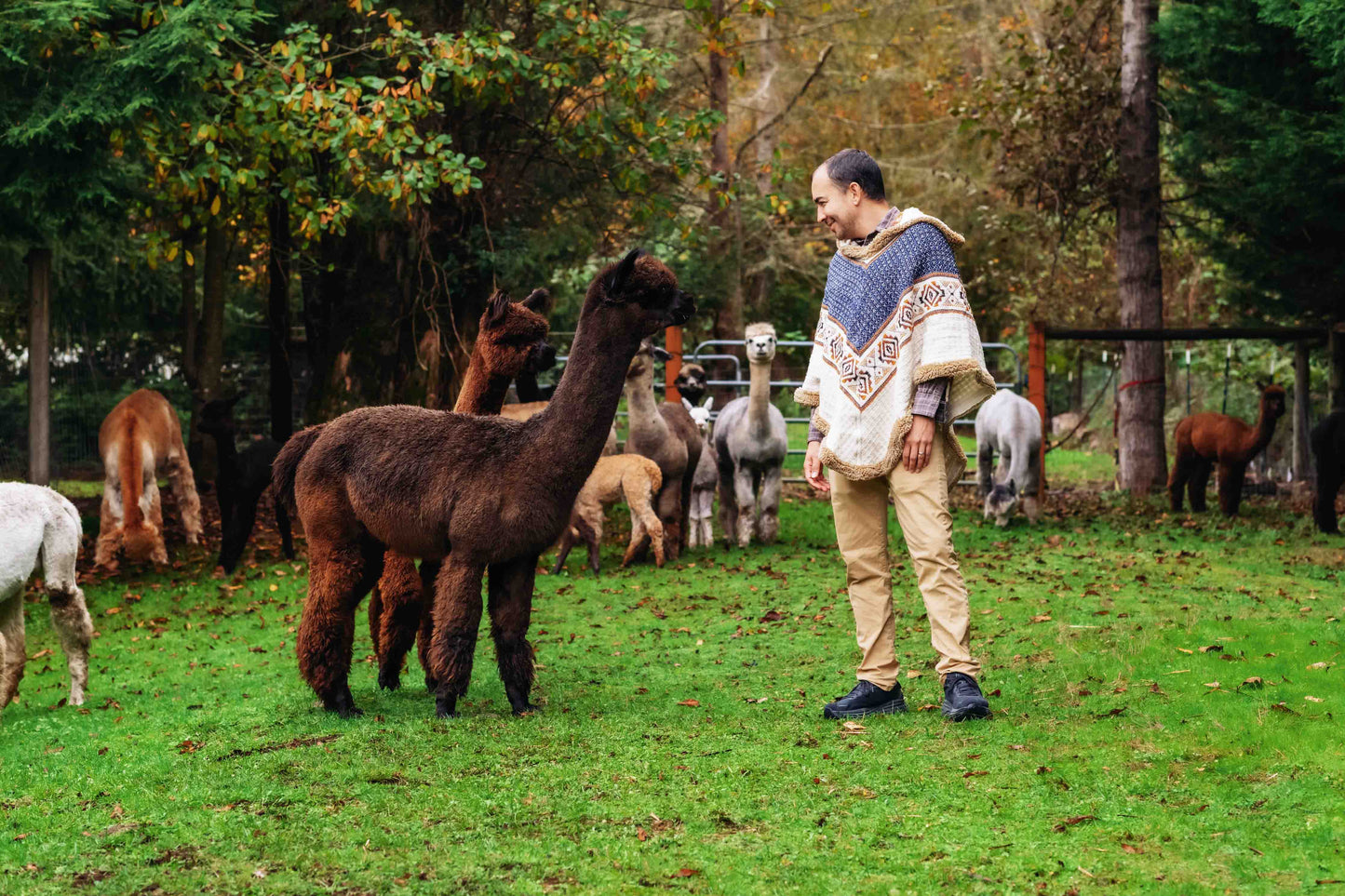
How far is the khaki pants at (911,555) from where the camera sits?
5387 millimetres

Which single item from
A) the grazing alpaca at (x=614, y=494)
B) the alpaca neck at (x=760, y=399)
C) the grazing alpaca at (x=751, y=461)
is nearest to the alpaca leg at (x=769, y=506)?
the grazing alpaca at (x=751, y=461)

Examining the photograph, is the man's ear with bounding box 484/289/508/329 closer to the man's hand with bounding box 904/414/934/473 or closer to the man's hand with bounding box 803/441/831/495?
the man's hand with bounding box 803/441/831/495

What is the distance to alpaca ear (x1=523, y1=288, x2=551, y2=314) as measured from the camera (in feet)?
23.3

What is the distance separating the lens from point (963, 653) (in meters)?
5.43

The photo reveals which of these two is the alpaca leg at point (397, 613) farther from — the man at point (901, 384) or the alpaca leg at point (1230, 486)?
the alpaca leg at point (1230, 486)

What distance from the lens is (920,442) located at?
5297mm

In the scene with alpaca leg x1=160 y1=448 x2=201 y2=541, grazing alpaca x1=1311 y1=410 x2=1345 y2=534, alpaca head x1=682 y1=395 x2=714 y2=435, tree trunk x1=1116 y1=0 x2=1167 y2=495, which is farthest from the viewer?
tree trunk x1=1116 y1=0 x2=1167 y2=495

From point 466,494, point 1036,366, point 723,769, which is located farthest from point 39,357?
point 1036,366

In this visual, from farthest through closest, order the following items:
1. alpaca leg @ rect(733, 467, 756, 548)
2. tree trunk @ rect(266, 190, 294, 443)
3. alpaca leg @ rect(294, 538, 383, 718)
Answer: tree trunk @ rect(266, 190, 294, 443) < alpaca leg @ rect(733, 467, 756, 548) < alpaca leg @ rect(294, 538, 383, 718)

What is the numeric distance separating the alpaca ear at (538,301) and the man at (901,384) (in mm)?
2022

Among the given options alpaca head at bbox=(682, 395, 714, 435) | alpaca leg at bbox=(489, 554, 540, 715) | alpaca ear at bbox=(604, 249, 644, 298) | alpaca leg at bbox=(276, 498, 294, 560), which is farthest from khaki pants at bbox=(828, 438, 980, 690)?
alpaca leg at bbox=(276, 498, 294, 560)

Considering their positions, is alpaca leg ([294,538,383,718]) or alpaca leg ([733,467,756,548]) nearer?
alpaca leg ([294,538,383,718])

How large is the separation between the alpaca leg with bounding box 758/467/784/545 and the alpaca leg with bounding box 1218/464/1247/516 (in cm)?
471

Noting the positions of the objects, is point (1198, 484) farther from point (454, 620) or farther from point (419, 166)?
point (454, 620)
